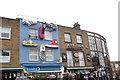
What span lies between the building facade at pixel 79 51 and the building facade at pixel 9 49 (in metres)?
5.72

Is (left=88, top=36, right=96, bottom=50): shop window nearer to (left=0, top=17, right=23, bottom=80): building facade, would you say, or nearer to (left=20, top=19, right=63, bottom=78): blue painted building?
(left=20, top=19, right=63, bottom=78): blue painted building

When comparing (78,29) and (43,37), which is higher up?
(78,29)

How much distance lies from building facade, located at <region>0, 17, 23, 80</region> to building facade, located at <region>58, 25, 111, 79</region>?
572cm

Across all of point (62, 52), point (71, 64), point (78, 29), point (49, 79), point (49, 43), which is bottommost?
point (49, 79)

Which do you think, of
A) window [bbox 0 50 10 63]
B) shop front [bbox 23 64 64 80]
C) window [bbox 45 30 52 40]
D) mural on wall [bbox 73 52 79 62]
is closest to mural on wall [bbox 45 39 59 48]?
window [bbox 45 30 52 40]

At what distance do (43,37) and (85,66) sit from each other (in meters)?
7.13

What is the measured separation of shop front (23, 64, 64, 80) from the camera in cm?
1450

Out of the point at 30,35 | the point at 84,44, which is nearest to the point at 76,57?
the point at 84,44

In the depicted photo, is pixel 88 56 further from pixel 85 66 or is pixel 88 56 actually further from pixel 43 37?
pixel 43 37

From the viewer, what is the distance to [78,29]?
803 inches

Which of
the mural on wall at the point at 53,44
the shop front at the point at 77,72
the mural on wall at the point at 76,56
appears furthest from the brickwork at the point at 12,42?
the mural on wall at the point at 76,56

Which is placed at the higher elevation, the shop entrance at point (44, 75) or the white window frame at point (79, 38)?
the white window frame at point (79, 38)

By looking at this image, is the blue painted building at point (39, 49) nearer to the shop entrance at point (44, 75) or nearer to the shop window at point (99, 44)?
the shop entrance at point (44, 75)

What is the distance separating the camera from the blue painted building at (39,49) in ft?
49.4
